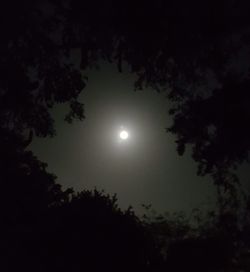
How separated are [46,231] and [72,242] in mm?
1137

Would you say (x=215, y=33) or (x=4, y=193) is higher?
(x=215, y=33)

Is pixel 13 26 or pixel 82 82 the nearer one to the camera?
pixel 13 26

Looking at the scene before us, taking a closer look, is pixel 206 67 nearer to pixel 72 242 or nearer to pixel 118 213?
pixel 118 213

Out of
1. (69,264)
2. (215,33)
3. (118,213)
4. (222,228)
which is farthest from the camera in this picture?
(222,228)

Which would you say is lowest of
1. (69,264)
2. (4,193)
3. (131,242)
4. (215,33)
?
(69,264)

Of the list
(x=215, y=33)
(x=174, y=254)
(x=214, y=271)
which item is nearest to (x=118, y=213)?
(x=174, y=254)

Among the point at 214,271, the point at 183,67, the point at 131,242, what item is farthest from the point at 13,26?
the point at 214,271

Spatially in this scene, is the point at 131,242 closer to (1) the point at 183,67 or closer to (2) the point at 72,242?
(2) the point at 72,242

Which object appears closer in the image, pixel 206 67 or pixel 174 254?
pixel 206 67

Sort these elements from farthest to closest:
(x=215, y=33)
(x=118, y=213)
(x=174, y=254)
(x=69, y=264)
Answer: (x=174, y=254)
(x=118, y=213)
(x=69, y=264)
(x=215, y=33)

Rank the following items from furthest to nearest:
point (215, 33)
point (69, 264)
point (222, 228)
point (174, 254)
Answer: point (222, 228) → point (174, 254) → point (69, 264) → point (215, 33)

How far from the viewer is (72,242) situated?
1559 cm

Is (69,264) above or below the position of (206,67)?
below

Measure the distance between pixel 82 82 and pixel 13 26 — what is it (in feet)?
10.0
